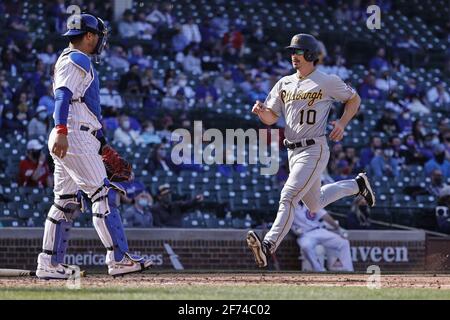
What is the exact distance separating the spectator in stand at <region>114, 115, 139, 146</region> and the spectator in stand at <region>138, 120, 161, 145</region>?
0.09 meters

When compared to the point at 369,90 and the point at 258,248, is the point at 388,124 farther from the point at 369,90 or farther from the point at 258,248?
the point at 258,248

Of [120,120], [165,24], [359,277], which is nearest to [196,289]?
[359,277]

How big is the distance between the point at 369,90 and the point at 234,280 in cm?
1169

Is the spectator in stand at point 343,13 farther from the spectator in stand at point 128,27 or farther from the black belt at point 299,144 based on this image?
the black belt at point 299,144

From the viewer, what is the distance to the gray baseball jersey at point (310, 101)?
9625mm

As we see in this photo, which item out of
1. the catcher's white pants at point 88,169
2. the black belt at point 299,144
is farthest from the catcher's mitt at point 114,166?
the black belt at point 299,144

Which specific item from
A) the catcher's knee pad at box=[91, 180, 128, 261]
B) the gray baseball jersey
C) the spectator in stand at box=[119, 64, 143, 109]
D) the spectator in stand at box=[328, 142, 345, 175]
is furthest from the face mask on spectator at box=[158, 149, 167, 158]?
the catcher's knee pad at box=[91, 180, 128, 261]

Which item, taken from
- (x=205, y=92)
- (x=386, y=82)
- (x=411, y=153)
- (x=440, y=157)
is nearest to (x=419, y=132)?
(x=411, y=153)

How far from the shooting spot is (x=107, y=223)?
8.66 metres

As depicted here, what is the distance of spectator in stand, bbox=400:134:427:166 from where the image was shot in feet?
63.3

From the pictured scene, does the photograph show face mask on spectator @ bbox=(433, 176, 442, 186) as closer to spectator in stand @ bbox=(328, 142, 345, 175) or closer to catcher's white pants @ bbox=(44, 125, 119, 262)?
spectator in stand @ bbox=(328, 142, 345, 175)
